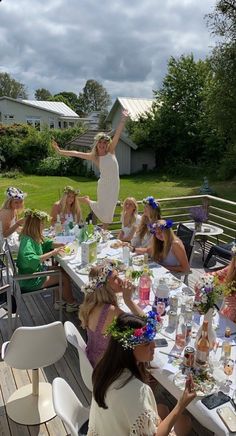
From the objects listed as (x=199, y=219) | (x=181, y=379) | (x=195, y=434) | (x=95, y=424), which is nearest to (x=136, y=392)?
(x=95, y=424)

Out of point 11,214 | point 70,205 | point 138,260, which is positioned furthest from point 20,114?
point 138,260

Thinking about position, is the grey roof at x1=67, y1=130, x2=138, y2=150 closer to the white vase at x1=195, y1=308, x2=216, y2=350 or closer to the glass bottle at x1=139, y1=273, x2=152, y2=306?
the glass bottle at x1=139, y1=273, x2=152, y2=306

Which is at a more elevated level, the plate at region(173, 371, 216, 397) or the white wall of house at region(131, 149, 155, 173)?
the white wall of house at region(131, 149, 155, 173)

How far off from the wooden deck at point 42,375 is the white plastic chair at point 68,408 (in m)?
0.77

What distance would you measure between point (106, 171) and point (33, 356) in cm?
313

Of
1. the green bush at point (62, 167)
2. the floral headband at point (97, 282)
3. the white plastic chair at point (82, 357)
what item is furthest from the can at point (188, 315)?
the green bush at point (62, 167)

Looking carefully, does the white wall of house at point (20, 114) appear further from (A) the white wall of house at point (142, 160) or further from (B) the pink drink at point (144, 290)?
(B) the pink drink at point (144, 290)

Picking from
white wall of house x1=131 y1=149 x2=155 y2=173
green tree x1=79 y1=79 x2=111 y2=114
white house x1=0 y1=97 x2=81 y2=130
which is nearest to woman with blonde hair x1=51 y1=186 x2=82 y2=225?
white wall of house x1=131 y1=149 x2=155 y2=173

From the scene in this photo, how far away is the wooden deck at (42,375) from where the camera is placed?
2637mm

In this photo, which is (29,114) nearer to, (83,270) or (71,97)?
(83,270)

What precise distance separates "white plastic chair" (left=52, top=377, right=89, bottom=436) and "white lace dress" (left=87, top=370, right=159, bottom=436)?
20 centimetres

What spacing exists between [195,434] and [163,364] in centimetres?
88

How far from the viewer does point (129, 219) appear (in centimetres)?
500

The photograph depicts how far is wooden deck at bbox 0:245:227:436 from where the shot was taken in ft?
8.65
